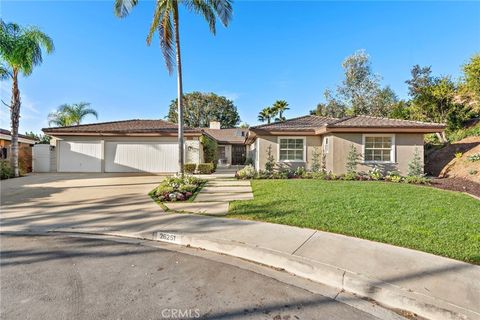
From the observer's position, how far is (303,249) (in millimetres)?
3838

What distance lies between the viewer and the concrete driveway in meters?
5.43

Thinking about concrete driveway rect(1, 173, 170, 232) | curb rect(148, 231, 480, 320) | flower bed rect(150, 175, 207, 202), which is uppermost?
flower bed rect(150, 175, 207, 202)

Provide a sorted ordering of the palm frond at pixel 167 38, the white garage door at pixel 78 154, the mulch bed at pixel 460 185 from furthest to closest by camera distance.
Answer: the white garage door at pixel 78 154, the palm frond at pixel 167 38, the mulch bed at pixel 460 185

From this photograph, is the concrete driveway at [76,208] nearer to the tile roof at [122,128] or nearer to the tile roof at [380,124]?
the tile roof at [122,128]

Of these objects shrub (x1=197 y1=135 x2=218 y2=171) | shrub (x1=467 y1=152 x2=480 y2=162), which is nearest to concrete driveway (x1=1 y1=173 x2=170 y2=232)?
shrub (x1=197 y1=135 x2=218 y2=171)

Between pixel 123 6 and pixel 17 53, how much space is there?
7.49 metres

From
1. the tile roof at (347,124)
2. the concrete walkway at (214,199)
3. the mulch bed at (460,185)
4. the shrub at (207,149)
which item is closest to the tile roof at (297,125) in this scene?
the tile roof at (347,124)

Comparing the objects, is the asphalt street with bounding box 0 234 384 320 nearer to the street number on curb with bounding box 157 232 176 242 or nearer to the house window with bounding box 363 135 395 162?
the street number on curb with bounding box 157 232 176 242

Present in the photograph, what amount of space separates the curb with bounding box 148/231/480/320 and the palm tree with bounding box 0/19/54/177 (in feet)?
48.7

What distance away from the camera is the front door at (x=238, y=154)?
88.6ft

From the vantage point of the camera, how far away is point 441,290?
2.71 meters

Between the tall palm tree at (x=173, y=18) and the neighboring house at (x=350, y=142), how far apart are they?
5.00 meters

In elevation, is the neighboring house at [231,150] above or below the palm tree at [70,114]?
below

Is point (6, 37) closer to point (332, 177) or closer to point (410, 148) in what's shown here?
point (332, 177)
